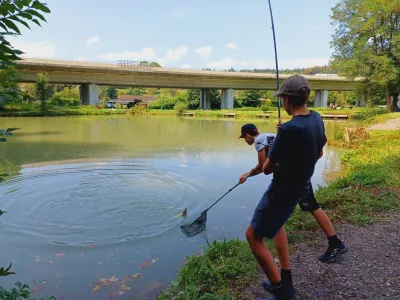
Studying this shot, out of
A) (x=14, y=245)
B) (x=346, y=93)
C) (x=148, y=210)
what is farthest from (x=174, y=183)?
(x=346, y=93)

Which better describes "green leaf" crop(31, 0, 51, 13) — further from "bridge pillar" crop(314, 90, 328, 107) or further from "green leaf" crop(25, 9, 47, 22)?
"bridge pillar" crop(314, 90, 328, 107)

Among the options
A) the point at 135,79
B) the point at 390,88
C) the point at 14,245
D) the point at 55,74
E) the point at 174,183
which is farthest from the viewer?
the point at 135,79

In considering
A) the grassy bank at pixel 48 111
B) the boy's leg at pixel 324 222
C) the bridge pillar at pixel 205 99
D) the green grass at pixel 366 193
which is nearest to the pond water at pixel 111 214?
the green grass at pixel 366 193

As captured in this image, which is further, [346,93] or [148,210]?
[346,93]

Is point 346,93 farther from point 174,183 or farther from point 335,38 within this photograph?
point 174,183

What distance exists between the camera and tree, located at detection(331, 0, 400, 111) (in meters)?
26.1

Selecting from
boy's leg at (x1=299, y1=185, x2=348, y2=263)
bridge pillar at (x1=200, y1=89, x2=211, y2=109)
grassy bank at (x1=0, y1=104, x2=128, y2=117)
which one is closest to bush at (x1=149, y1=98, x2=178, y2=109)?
bridge pillar at (x1=200, y1=89, x2=211, y2=109)

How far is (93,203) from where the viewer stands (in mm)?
6496

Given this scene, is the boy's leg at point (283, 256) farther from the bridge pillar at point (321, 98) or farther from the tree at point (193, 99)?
the bridge pillar at point (321, 98)

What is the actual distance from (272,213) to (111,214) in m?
4.03

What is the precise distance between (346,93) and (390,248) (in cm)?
6717

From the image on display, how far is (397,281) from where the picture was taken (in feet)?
9.87

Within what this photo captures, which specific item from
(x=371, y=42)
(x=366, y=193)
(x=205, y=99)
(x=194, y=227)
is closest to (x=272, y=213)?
(x=194, y=227)

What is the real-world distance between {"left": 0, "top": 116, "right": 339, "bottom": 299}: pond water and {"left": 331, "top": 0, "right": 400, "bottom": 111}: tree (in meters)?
18.8
